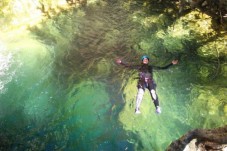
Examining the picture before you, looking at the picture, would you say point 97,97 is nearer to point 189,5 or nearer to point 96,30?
point 96,30

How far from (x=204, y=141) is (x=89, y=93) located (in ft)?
13.5

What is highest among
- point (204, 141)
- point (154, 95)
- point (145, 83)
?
point (204, 141)

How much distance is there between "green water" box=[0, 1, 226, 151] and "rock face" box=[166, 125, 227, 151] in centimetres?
131

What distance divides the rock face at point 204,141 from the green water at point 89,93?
131cm

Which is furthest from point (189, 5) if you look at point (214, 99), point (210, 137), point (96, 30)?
point (210, 137)

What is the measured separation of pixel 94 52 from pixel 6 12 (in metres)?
4.58

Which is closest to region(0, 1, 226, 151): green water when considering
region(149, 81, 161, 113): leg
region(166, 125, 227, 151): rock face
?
region(149, 81, 161, 113): leg

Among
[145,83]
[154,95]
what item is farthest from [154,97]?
[145,83]

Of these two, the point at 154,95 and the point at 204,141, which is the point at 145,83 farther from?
the point at 204,141

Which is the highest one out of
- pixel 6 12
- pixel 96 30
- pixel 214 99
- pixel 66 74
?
pixel 6 12

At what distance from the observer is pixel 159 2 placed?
1278 centimetres

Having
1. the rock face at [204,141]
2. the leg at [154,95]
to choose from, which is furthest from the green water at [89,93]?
the rock face at [204,141]

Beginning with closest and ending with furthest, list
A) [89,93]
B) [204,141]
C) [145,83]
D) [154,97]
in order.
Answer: [204,141] → [154,97] → [145,83] → [89,93]

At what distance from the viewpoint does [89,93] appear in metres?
8.42
